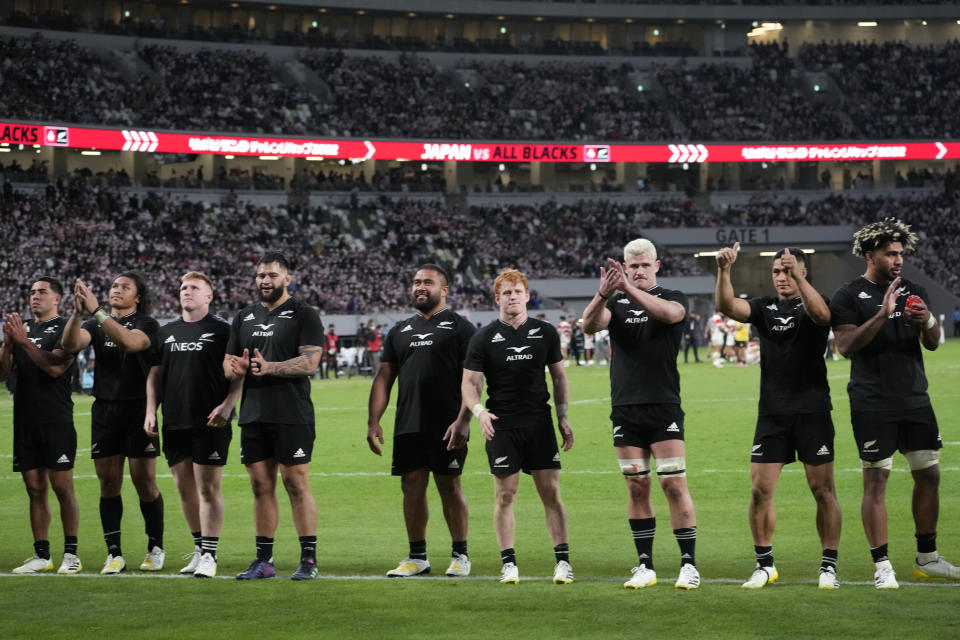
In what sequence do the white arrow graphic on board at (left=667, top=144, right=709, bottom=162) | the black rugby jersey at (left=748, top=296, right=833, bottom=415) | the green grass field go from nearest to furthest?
1. the green grass field
2. the black rugby jersey at (left=748, top=296, right=833, bottom=415)
3. the white arrow graphic on board at (left=667, top=144, right=709, bottom=162)

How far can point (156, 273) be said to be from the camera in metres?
52.8

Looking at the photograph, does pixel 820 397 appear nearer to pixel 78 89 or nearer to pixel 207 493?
pixel 207 493

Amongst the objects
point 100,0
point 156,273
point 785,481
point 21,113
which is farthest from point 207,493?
point 100,0

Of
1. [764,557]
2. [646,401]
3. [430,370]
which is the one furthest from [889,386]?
[430,370]

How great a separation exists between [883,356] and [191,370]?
5296 millimetres

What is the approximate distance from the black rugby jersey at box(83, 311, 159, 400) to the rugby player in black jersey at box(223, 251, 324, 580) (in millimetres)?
983

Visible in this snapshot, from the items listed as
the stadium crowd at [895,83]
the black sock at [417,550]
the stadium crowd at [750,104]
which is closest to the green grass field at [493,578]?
the black sock at [417,550]

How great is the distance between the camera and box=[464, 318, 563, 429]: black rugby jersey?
9320 mm

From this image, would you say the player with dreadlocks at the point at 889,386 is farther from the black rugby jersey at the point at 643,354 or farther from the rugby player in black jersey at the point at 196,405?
the rugby player in black jersey at the point at 196,405

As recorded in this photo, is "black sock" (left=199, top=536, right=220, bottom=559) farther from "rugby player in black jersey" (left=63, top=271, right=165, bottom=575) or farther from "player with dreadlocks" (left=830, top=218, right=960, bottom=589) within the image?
"player with dreadlocks" (left=830, top=218, right=960, bottom=589)

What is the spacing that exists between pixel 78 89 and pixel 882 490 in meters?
57.5

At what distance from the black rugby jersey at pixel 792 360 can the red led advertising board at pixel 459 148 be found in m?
49.1

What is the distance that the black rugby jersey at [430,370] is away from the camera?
9.78m

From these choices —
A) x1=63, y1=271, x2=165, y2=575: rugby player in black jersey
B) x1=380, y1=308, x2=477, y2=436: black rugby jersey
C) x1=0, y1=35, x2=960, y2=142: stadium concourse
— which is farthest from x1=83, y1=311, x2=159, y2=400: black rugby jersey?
x1=0, y1=35, x2=960, y2=142: stadium concourse
